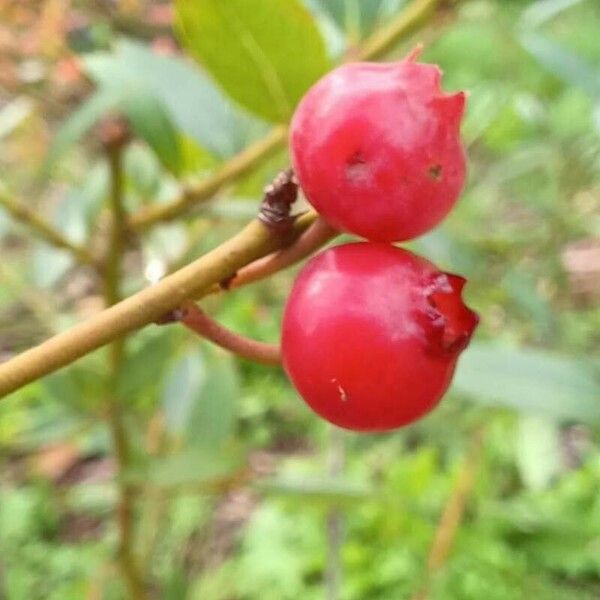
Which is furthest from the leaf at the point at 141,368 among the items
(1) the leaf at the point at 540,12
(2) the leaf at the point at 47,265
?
(1) the leaf at the point at 540,12

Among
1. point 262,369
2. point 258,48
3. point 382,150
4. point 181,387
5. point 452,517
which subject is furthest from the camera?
point 262,369

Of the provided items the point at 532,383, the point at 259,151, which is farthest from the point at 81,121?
the point at 532,383

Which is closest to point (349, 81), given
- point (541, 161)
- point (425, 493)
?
point (541, 161)

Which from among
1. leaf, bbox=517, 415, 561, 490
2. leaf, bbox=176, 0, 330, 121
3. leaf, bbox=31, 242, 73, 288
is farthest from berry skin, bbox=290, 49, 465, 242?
leaf, bbox=31, 242, 73, 288

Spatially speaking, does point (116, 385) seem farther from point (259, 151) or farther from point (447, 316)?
point (447, 316)

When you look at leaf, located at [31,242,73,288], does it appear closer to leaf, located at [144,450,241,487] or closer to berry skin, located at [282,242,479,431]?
leaf, located at [144,450,241,487]

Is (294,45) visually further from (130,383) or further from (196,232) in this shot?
(196,232)

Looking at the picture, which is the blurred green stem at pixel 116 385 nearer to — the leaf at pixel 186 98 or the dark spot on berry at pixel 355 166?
the leaf at pixel 186 98
